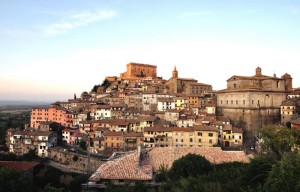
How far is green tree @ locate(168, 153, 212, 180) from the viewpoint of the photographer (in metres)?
17.6

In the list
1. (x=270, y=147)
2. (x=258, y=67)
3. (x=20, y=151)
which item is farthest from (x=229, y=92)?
(x=20, y=151)

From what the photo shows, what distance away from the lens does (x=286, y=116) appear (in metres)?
45.6

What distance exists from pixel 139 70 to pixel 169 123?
44.8 metres

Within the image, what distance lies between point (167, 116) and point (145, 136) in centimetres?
984

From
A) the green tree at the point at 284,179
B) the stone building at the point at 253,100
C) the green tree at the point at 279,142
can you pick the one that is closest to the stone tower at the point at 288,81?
the stone building at the point at 253,100

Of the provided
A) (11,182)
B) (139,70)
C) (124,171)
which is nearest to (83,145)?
(124,171)

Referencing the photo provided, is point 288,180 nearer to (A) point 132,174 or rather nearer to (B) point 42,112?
(A) point 132,174

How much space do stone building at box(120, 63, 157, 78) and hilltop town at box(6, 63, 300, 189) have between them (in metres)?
21.0

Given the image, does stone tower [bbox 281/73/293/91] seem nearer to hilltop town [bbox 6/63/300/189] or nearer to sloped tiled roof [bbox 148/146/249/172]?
hilltop town [bbox 6/63/300/189]

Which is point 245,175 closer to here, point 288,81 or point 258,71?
point 258,71

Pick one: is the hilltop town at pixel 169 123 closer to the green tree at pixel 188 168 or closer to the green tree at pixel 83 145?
the green tree at pixel 83 145

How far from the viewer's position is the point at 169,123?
44688 mm

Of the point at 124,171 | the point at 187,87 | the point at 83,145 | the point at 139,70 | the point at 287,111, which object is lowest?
the point at 83,145

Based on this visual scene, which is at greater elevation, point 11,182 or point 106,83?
point 106,83
